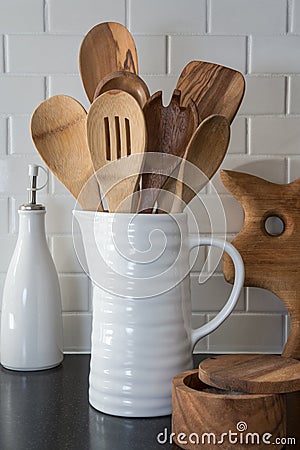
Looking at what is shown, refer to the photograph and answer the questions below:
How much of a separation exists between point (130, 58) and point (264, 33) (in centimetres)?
26

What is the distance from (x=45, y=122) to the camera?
97 cm

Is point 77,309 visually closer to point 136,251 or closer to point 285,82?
point 136,251

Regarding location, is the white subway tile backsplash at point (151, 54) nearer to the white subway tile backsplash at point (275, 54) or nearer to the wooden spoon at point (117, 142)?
the white subway tile backsplash at point (275, 54)

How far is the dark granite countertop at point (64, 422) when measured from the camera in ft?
2.62

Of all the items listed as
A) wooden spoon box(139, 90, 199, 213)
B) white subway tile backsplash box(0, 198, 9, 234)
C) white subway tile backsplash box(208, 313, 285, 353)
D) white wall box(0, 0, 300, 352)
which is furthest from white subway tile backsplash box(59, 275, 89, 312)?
wooden spoon box(139, 90, 199, 213)

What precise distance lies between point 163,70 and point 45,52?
0.20 m

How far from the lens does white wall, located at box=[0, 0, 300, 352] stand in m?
1.15

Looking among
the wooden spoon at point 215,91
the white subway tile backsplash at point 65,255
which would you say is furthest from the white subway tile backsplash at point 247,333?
the wooden spoon at point 215,91

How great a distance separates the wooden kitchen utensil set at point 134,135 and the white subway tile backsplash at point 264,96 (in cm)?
17

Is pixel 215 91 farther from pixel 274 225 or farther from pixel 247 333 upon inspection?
pixel 247 333

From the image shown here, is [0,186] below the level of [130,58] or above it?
below

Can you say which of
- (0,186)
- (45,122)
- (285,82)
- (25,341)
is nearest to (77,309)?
(25,341)

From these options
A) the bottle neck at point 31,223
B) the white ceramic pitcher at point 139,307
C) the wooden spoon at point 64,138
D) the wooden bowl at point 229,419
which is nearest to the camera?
the wooden bowl at point 229,419

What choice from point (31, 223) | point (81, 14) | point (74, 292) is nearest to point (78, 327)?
point (74, 292)
